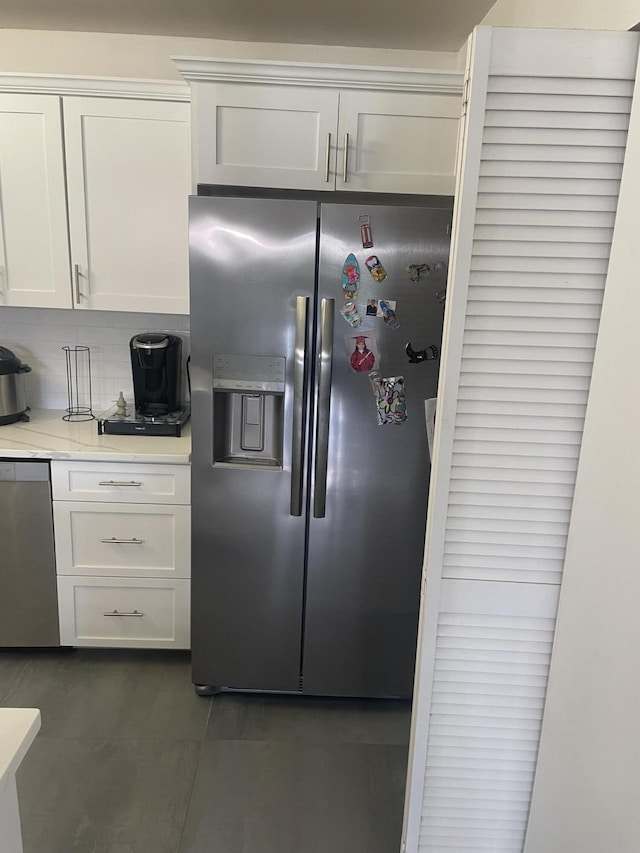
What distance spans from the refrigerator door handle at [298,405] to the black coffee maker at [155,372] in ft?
2.58

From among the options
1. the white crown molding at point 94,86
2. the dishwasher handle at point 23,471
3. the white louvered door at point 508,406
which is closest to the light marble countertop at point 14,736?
the white louvered door at point 508,406

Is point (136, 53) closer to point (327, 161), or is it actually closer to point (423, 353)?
point (327, 161)

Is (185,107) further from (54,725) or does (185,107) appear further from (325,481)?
(54,725)

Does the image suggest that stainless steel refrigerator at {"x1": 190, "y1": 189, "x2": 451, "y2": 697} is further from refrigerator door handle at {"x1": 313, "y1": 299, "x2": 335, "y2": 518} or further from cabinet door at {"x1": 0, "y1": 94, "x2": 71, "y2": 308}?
cabinet door at {"x1": 0, "y1": 94, "x2": 71, "y2": 308}

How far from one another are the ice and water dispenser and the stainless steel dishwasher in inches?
28.2

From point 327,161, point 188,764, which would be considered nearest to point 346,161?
point 327,161

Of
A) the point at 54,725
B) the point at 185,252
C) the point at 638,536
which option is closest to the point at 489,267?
the point at 638,536

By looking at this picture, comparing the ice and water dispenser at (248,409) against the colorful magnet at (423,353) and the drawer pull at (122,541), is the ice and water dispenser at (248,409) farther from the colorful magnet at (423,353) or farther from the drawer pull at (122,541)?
the drawer pull at (122,541)

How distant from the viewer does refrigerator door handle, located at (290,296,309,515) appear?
1.91 metres

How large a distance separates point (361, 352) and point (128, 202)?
1152 millimetres

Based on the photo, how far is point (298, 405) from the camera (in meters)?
1.98

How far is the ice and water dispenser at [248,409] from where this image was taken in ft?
6.50

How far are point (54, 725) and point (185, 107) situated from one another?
225 cm

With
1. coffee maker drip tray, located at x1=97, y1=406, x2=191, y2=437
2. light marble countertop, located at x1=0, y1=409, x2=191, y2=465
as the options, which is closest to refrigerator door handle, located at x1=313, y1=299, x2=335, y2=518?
light marble countertop, located at x1=0, y1=409, x2=191, y2=465
